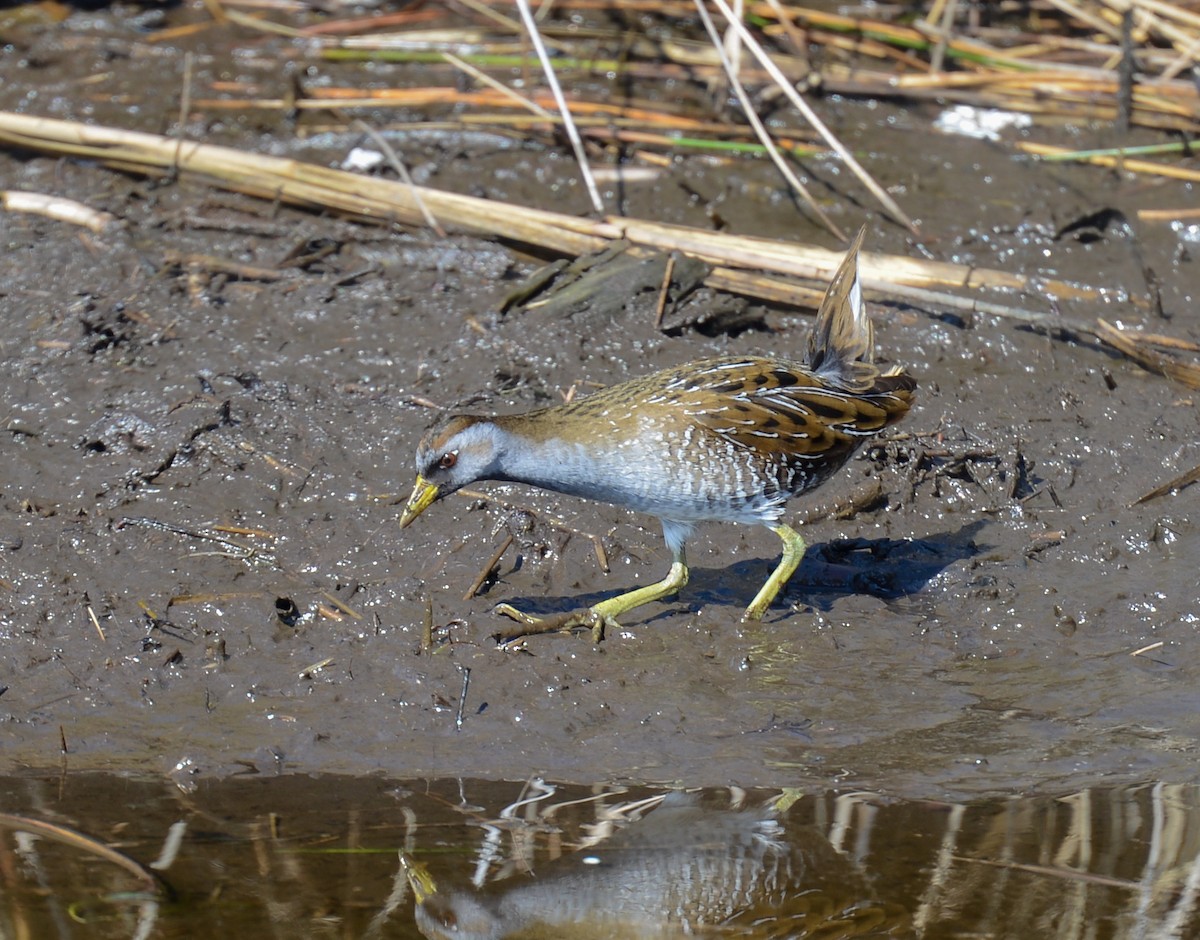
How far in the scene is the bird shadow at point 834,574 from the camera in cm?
502

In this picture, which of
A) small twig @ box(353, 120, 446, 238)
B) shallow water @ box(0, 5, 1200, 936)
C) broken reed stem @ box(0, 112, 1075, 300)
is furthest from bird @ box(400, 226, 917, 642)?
small twig @ box(353, 120, 446, 238)

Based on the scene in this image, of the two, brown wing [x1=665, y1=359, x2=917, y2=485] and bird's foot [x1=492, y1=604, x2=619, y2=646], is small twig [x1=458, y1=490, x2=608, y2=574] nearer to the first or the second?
bird's foot [x1=492, y1=604, x2=619, y2=646]

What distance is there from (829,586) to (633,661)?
0.85 m

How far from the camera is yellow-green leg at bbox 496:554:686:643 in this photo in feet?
15.6

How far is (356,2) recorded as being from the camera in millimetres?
8820

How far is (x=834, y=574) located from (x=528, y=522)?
3.66 feet

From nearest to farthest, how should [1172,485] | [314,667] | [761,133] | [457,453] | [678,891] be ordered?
[678,891] < [457,453] < [314,667] < [1172,485] < [761,133]

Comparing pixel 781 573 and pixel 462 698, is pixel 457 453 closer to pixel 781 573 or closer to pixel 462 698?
pixel 462 698

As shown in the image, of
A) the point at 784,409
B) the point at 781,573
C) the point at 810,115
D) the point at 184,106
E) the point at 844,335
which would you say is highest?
the point at 810,115

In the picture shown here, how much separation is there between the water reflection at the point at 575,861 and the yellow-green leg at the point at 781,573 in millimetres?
886

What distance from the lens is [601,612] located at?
4801 mm

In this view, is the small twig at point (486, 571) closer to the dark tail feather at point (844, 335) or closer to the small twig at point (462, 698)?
the small twig at point (462, 698)

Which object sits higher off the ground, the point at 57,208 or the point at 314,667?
the point at 57,208

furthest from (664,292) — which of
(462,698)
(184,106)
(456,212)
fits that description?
(184,106)
